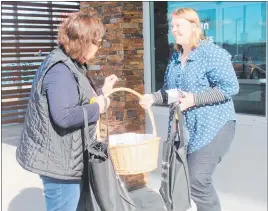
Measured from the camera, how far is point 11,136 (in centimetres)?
824

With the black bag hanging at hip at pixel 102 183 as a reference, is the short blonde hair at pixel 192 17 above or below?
above

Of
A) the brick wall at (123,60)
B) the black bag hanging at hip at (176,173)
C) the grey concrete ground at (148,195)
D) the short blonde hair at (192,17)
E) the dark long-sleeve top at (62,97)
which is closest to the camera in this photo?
the dark long-sleeve top at (62,97)

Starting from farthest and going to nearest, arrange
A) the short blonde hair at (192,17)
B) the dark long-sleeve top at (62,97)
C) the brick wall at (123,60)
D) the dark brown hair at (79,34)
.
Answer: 1. the brick wall at (123,60)
2. the short blonde hair at (192,17)
3. the dark brown hair at (79,34)
4. the dark long-sleeve top at (62,97)

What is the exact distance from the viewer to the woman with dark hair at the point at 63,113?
2.26m

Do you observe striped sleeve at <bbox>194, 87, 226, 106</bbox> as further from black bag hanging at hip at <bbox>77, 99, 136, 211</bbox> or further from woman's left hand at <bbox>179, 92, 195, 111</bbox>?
black bag hanging at hip at <bbox>77, 99, 136, 211</bbox>

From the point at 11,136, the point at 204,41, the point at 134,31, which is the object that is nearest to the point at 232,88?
the point at 204,41

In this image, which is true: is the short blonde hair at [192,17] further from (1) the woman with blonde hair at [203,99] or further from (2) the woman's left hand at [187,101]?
(2) the woman's left hand at [187,101]

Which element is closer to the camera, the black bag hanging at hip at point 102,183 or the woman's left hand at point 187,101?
the black bag hanging at hip at point 102,183

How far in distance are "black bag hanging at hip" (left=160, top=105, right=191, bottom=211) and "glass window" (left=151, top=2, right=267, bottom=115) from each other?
169 cm

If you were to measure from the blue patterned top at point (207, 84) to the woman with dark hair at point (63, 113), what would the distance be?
2.32 ft

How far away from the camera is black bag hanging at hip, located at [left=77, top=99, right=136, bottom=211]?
2.32m

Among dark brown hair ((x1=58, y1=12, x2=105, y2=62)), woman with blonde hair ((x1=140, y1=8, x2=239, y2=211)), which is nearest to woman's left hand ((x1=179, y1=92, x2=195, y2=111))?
woman with blonde hair ((x1=140, y1=8, x2=239, y2=211))

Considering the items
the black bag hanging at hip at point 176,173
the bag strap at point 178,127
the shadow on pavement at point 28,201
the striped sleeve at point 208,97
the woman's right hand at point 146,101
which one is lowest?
the shadow on pavement at point 28,201

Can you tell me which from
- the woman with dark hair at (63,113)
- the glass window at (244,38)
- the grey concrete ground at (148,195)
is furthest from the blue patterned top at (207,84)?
the glass window at (244,38)
